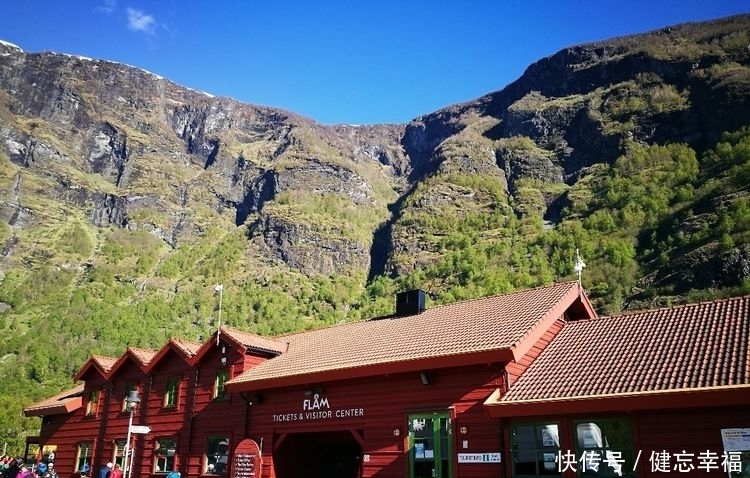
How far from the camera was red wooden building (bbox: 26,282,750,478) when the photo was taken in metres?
14.8

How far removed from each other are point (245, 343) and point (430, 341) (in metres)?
8.17

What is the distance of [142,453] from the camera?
88.2 feet

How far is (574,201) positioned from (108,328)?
112669mm

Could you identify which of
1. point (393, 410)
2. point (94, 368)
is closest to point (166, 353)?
point (94, 368)

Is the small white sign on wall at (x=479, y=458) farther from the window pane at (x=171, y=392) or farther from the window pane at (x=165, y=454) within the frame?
the window pane at (x=171, y=392)

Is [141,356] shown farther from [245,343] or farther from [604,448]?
[604,448]

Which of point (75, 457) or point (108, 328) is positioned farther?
point (108, 328)

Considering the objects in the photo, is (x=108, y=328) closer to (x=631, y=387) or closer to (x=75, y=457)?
(x=75, y=457)

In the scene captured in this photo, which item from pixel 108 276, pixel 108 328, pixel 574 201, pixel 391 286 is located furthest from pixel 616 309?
pixel 108 276

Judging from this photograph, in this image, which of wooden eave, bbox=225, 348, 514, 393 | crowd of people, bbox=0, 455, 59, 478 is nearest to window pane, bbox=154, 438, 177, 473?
crowd of people, bbox=0, 455, 59, 478

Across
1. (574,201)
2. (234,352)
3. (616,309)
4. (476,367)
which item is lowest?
(476,367)

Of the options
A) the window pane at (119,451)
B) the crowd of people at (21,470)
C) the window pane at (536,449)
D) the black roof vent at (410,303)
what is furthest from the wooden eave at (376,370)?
the window pane at (119,451)

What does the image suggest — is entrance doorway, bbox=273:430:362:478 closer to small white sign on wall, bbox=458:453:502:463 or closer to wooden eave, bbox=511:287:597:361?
small white sign on wall, bbox=458:453:502:463

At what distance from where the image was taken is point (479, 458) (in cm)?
1722
